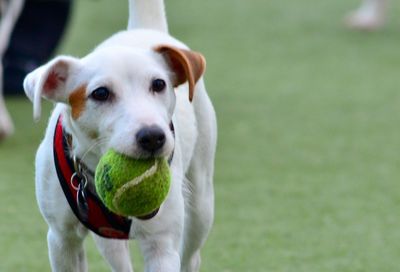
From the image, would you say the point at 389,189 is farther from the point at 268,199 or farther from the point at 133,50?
the point at 133,50

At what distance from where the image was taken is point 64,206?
3604 millimetres

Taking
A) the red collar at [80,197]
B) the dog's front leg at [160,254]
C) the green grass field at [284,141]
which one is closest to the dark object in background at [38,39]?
the green grass field at [284,141]

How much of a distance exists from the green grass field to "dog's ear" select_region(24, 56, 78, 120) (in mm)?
1438

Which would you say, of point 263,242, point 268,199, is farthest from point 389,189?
point 263,242

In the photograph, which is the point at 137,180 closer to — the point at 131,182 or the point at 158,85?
the point at 131,182

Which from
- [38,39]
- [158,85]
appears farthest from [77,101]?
[38,39]

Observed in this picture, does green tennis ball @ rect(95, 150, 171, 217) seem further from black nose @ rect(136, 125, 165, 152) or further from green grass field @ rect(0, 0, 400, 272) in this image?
green grass field @ rect(0, 0, 400, 272)

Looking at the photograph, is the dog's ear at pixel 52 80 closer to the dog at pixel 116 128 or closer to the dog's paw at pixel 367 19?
the dog at pixel 116 128

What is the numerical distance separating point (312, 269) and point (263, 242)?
406mm

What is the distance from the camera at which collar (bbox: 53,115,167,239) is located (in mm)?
3551

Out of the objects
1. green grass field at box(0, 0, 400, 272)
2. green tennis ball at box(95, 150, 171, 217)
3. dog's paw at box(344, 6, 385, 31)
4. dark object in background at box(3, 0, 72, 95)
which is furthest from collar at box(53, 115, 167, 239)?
dog's paw at box(344, 6, 385, 31)

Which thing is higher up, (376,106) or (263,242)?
(263,242)

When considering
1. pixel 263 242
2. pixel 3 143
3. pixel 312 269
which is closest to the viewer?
pixel 312 269

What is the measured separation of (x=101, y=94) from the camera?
10.8ft
